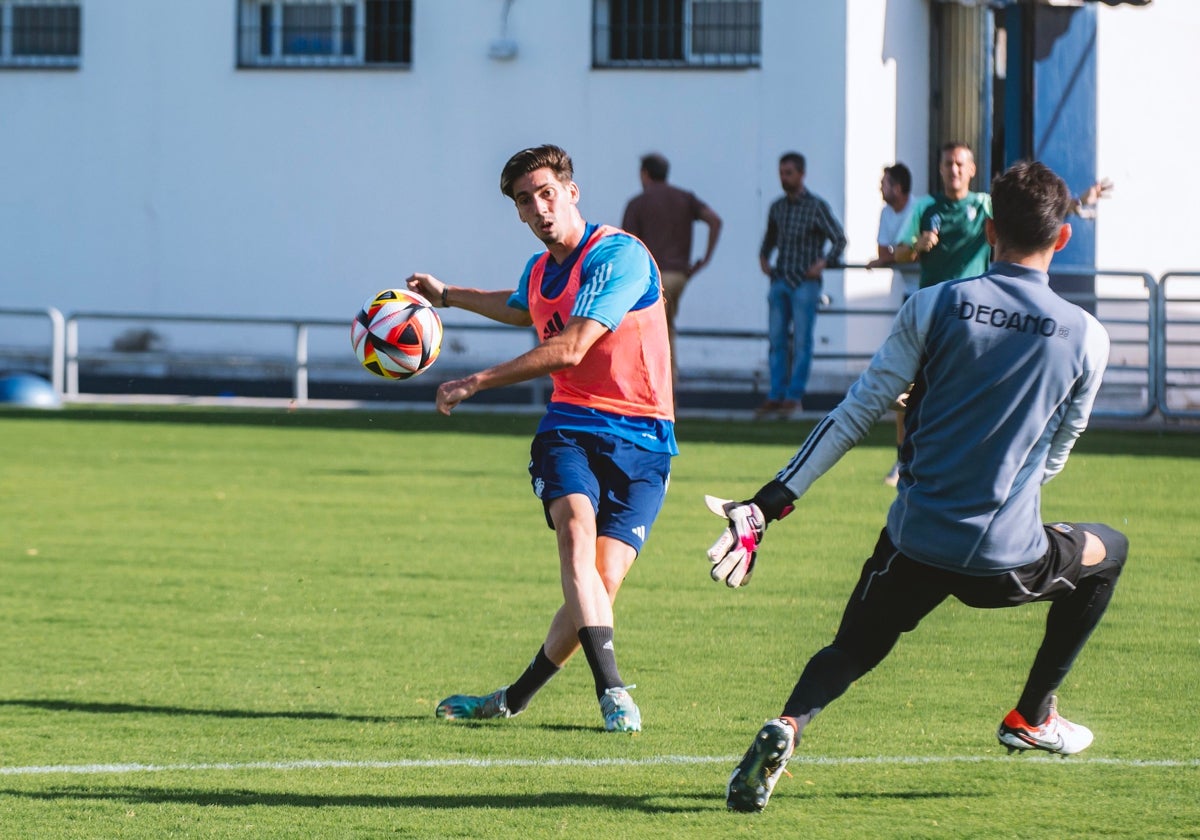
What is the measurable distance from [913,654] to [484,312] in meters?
2.21

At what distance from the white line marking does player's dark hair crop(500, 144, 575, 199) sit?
5.83ft

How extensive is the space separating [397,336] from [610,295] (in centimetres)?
111

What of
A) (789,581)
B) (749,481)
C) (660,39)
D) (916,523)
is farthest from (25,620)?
(660,39)

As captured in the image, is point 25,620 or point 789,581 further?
point 789,581

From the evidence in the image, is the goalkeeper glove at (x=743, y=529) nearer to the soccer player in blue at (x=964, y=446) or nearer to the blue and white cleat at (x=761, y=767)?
the soccer player in blue at (x=964, y=446)

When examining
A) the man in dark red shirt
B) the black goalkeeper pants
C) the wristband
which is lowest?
the black goalkeeper pants

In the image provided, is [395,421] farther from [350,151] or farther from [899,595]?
[899,595]

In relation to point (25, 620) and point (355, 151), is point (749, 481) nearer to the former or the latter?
point (25, 620)

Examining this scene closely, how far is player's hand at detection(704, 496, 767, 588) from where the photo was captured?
4910 mm

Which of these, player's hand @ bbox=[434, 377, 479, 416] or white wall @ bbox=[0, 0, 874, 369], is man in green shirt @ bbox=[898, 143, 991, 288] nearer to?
player's hand @ bbox=[434, 377, 479, 416]

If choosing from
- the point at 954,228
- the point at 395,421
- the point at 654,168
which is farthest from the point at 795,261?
the point at 954,228

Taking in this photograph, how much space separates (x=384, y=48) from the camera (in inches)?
981

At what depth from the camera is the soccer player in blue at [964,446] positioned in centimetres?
492

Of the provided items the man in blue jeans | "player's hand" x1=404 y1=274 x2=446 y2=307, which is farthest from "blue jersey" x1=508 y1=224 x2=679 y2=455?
the man in blue jeans
